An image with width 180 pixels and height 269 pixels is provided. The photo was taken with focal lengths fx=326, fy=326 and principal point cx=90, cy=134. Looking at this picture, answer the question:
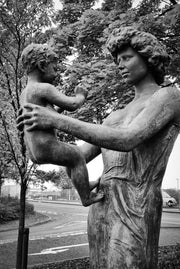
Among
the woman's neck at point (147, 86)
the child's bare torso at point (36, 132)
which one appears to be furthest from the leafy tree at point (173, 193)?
the child's bare torso at point (36, 132)

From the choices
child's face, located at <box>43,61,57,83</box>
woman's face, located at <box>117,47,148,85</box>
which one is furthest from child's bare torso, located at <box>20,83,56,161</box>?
woman's face, located at <box>117,47,148,85</box>

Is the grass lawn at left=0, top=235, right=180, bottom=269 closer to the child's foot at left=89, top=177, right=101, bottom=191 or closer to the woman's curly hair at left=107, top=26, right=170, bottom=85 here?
the child's foot at left=89, top=177, right=101, bottom=191

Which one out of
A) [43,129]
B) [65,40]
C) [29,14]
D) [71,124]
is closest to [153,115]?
[71,124]

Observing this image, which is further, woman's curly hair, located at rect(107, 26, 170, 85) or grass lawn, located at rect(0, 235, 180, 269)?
grass lawn, located at rect(0, 235, 180, 269)

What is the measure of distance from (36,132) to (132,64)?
752mm

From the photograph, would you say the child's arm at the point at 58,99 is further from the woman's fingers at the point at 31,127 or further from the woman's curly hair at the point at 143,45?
the woman's curly hair at the point at 143,45

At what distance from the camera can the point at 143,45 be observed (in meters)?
1.99

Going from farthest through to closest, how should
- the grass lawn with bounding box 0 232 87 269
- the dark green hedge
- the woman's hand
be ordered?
the dark green hedge, the grass lawn with bounding box 0 232 87 269, the woman's hand

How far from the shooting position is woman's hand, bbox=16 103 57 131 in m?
1.72

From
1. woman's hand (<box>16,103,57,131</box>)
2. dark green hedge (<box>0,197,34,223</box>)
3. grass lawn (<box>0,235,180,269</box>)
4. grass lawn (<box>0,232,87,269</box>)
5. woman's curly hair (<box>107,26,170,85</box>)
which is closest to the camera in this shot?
woman's hand (<box>16,103,57,131</box>)

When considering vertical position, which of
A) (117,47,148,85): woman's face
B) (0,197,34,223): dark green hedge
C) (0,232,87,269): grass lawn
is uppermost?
(117,47,148,85): woman's face

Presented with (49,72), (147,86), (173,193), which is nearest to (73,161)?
(49,72)

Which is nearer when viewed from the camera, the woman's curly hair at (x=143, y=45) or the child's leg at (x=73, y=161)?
the child's leg at (x=73, y=161)

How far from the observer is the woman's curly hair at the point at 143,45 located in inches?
78.3
